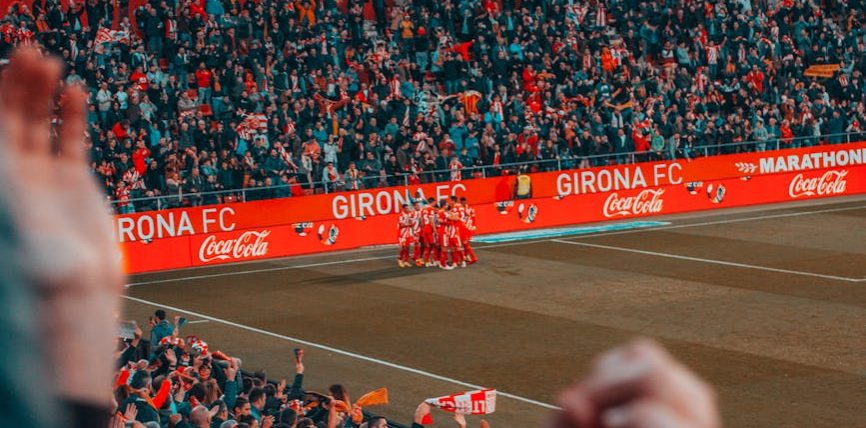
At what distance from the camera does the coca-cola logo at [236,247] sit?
34.4 meters

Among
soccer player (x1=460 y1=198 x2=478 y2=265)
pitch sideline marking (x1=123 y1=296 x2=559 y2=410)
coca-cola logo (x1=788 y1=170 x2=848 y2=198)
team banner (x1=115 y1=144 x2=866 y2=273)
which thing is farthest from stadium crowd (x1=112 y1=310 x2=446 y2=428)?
coca-cola logo (x1=788 y1=170 x2=848 y2=198)

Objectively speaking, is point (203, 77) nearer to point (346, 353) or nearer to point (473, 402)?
point (346, 353)

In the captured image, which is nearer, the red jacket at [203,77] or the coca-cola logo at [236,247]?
the coca-cola logo at [236,247]

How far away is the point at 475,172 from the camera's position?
3922 cm

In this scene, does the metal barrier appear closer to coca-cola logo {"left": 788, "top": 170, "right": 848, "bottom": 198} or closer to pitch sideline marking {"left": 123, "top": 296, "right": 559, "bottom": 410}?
coca-cola logo {"left": 788, "top": 170, "right": 848, "bottom": 198}

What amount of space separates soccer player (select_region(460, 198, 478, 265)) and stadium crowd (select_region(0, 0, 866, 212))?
445 centimetres

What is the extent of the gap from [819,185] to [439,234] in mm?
16805

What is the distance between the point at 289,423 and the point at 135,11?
28076 mm

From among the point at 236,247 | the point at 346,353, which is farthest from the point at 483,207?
the point at 346,353

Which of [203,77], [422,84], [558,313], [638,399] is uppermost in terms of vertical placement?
[203,77]

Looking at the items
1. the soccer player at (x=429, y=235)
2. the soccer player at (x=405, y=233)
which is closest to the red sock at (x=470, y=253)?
the soccer player at (x=429, y=235)

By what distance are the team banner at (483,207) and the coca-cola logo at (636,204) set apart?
0.10ft

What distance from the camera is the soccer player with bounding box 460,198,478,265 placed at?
32469 millimetres

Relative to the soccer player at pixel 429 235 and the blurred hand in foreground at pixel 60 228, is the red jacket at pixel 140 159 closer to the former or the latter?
the soccer player at pixel 429 235
